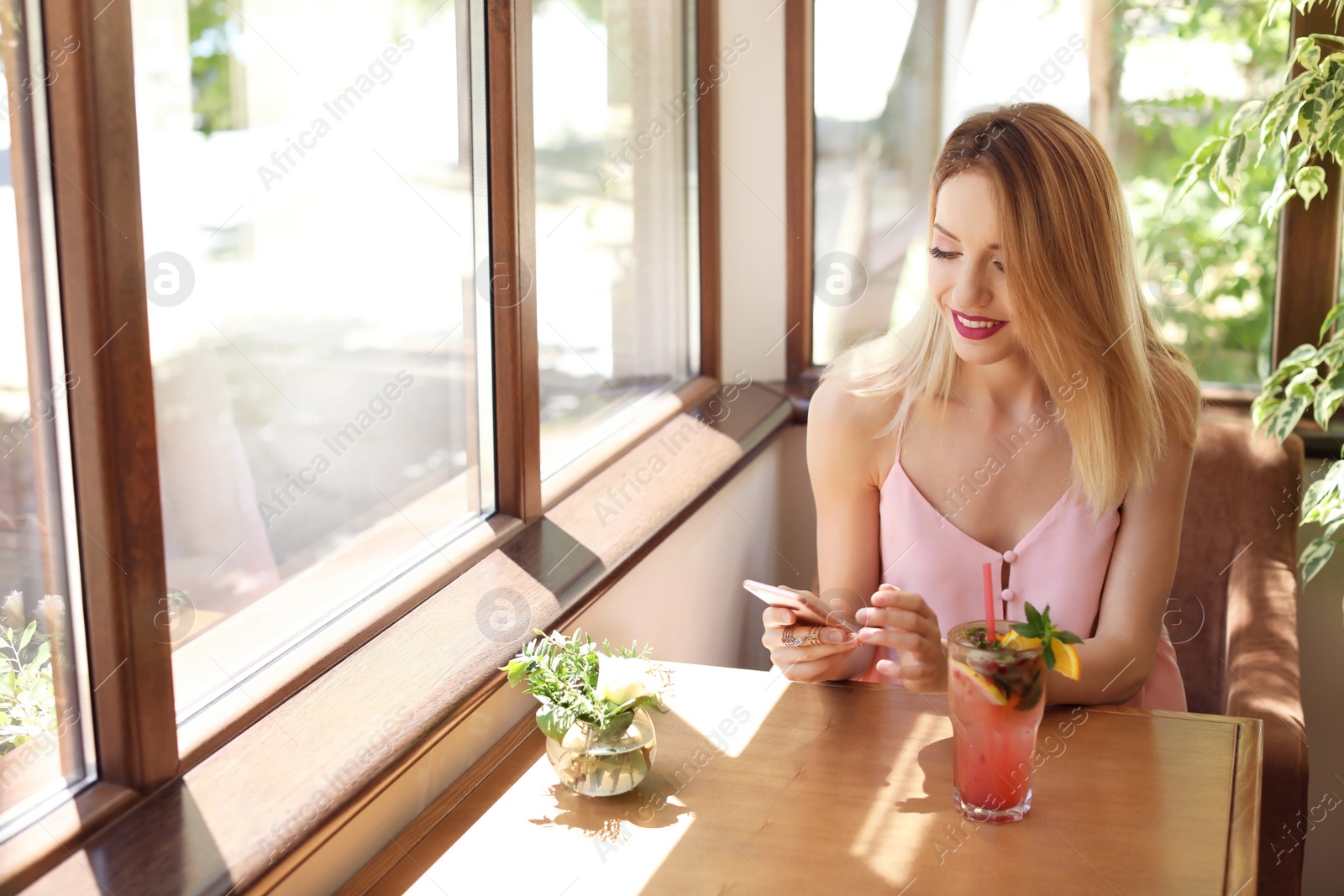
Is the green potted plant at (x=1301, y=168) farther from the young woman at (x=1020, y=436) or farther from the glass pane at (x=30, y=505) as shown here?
the glass pane at (x=30, y=505)

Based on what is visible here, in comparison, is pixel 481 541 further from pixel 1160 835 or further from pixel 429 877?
pixel 1160 835

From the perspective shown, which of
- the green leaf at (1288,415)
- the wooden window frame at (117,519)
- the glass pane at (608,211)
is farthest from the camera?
the green leaf at (1288,415)

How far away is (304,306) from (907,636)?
822 mm

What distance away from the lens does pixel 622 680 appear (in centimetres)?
119

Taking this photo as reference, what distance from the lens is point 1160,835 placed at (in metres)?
1.12

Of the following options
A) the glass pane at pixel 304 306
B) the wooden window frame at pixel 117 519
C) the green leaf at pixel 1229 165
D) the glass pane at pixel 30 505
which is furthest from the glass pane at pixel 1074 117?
the glass pane at pixel 30 505

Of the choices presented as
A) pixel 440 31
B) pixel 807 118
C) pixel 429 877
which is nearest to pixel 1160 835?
pixel 429 877

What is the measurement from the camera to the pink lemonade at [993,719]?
3.67 ft

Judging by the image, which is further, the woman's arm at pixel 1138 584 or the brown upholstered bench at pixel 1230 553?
the brown upholstered bench at pixel 1230 553

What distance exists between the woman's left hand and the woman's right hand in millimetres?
58

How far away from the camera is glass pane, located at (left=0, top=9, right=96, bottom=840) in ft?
2.94

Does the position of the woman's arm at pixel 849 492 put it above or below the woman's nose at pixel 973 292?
below

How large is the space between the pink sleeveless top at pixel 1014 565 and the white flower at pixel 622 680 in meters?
0.61

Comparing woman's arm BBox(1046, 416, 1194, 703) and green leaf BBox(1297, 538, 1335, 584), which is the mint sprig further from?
green leaf BBox(1297, 538, 1335, 584)
